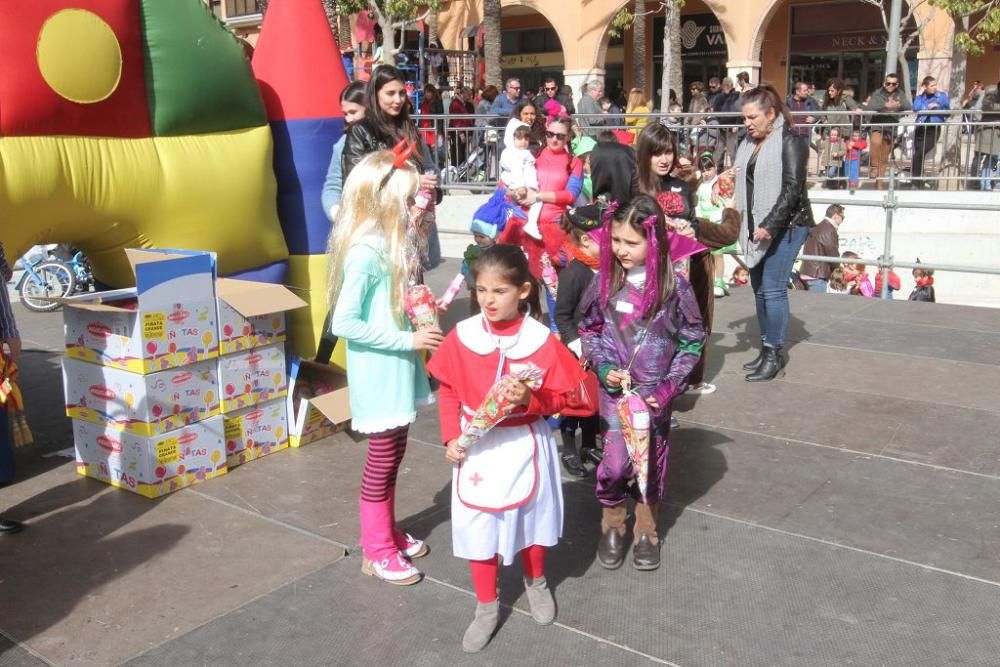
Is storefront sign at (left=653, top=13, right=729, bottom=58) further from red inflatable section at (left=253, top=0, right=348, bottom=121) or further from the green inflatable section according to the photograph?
the green inflatable section

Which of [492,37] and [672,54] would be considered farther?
[672,54]

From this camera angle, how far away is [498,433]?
3355 millimetres

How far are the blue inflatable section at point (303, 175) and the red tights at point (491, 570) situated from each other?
320 centimetres

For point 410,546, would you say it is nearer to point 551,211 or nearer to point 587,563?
point 587,563

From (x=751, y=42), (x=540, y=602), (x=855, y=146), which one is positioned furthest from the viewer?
(x=751, y=42)

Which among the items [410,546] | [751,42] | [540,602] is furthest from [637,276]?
[751,42]

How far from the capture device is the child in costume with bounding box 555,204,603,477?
15.7 ft

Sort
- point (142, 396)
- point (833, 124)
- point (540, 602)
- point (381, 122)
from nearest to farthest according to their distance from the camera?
point (540, 602) < point (142, 396) < point (381, 122) < point (833, 124)

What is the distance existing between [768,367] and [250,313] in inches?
138

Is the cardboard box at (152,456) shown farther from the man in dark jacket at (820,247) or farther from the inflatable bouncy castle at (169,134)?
the man in dark jacket at (820,247)

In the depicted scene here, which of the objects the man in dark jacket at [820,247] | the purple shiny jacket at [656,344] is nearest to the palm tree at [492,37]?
the man in dark jacket at [820,247]

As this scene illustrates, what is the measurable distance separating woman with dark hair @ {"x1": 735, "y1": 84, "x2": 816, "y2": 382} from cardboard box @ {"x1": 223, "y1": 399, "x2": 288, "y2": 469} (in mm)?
3124

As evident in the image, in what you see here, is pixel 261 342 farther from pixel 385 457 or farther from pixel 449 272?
pixel 449 272

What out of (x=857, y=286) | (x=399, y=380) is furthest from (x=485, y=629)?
(x=857, y=286)
